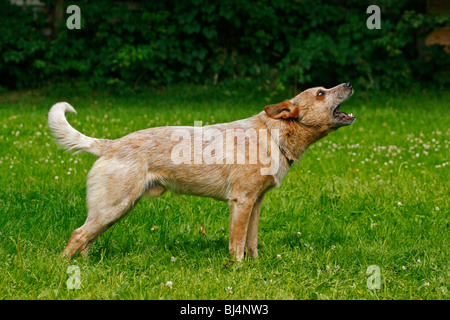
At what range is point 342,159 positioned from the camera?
23.0 feet

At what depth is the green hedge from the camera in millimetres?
12812

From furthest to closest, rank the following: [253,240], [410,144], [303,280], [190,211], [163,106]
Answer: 1. [163,106]
2. [410,144]
3. [190,211]
4. [253,240]
5. [303,280]

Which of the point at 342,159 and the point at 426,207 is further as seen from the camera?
the point at 342,159

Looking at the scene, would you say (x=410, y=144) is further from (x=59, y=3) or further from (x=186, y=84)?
(x=59, y=3)

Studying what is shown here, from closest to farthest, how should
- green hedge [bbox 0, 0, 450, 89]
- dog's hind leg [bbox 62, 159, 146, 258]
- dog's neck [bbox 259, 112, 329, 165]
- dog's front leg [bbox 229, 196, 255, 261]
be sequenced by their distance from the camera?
dog's hind leg [bbox 62, 159, 146, 258]
dog's front leg [bbox 229, 196, 255, 261]
dog's neck [bbox 259, 112, 329, 165]
green hedge [bbox 0, 0, 450, 89]

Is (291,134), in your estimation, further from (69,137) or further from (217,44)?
(217,44)

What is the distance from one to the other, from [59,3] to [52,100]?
2.65 m

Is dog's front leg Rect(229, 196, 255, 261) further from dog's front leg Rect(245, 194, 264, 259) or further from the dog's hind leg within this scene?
the dog's hind leg

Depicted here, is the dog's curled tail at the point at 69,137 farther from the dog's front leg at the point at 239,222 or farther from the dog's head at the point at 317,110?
the dog's head at the point at 317,110

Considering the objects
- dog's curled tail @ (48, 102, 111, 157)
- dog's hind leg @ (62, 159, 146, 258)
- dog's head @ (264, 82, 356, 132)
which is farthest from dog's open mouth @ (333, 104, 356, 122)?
dog's curled tail @ (48, 102, 111, 157)

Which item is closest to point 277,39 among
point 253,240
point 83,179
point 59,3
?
point 59,3

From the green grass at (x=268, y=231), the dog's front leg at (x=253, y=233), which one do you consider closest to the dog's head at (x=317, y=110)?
the dog's front leg at (x=253, y=233)

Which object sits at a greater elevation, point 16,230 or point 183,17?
point 183,17

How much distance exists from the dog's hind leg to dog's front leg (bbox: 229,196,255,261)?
28.9 inches
